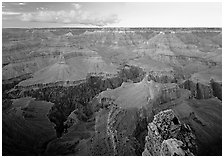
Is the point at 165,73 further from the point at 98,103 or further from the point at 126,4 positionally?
the point at 126,4

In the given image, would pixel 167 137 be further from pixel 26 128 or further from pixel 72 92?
pixel 72 92

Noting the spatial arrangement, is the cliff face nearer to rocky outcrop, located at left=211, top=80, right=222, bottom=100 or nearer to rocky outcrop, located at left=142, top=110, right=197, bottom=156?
rocky outcrop, located at left=142, top=110, right=197, bottom=156

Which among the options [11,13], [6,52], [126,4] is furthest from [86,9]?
[6,52]

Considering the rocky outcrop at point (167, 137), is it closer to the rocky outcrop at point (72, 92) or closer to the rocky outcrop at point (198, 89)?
the rocky outcrop at point (72, 92)

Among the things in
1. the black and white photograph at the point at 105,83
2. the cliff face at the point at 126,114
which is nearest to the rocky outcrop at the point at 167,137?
the black and white photograph at the point at 105,83

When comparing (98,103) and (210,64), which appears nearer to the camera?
(98,103)

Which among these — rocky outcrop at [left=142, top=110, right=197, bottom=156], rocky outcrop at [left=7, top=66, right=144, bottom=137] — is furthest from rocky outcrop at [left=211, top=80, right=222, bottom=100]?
rocky outcrop at [left=142, top=110, right=197, bottom=156]

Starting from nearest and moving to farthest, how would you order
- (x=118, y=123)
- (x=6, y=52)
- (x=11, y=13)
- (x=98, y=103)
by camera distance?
(x=11, y=13) < (x=118, y=123) < (x=98, y=103) < (x=6, y=52)
